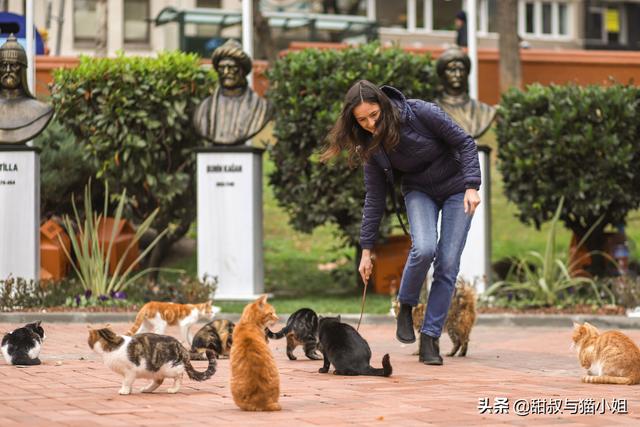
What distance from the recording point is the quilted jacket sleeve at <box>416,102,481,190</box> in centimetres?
839

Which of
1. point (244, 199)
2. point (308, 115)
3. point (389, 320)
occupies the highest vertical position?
point (308, 115)

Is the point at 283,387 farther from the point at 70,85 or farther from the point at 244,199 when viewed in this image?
the point at 70,85

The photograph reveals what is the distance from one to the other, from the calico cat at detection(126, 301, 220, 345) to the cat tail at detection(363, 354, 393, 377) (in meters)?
2.26

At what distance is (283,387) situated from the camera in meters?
7.54

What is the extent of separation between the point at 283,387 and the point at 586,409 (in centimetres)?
183

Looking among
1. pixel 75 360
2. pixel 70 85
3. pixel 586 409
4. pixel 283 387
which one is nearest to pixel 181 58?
pixel 70 85

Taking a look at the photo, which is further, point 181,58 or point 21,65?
point 181,58

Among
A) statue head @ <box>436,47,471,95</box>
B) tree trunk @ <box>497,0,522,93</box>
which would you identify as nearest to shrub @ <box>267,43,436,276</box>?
statue head @ <box>436,47,471,95</box>

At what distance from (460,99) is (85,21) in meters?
27.6

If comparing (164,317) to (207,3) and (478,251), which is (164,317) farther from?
(207,3)

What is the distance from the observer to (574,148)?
14422 millimetres

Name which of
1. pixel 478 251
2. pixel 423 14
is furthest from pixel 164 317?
pixel 423 14

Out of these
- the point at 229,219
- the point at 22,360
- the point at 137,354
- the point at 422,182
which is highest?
the point at 422,182

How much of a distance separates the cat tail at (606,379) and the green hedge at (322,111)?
7.11 meters
